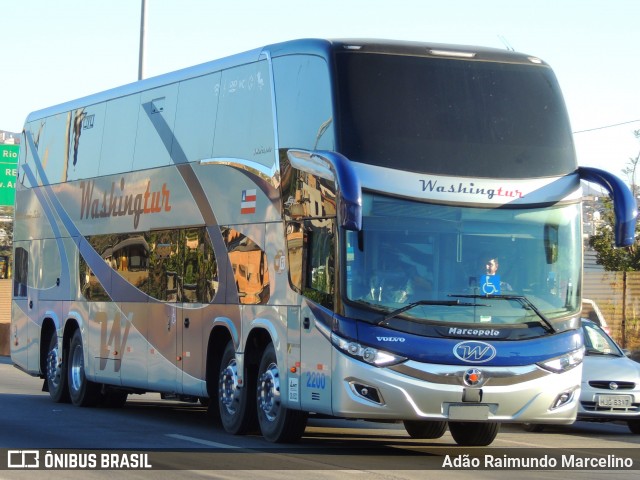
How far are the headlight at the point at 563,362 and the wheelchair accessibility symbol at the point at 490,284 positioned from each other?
876 mm

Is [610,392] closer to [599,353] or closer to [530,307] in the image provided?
[599,353]

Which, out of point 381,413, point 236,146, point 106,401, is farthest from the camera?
point 106,401

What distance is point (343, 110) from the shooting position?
13.8 meters

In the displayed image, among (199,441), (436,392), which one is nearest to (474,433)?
(436,392)

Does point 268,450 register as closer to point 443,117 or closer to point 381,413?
point 381,413

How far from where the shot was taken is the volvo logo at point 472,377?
13492 mm

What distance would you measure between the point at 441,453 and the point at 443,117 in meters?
3.62

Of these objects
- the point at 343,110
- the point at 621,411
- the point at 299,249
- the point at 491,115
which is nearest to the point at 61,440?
the point at 299,249

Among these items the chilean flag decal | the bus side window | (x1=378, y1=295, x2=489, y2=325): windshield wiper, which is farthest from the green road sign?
(x1=378, y1=295, x2=489, y2=325): windshield wiper

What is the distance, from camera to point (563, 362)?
45.8 feet

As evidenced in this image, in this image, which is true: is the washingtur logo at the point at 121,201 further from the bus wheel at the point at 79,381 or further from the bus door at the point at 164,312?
the bus wheel at the point at 79,381

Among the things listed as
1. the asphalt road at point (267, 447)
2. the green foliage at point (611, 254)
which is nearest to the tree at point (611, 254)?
the green foliage at point (611, 254)

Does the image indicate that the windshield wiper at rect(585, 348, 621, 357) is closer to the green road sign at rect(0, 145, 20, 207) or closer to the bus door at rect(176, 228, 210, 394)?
the bus door at rect(176, 228, 210, 394)

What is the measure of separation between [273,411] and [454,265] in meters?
2.92
